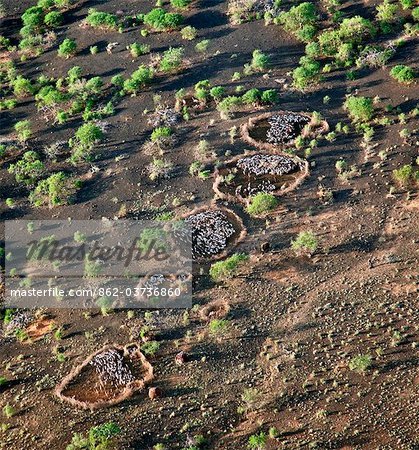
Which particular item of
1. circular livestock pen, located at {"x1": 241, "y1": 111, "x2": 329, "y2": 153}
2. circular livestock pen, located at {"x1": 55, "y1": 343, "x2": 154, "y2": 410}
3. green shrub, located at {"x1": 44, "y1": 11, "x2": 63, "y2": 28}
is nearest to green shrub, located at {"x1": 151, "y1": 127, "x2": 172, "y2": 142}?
circular livestock pen, located at {"x1": 241, "y1": 111, "x2": 329, "y2": 153}

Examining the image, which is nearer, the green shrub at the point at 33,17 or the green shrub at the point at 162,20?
the green shrub at the point at 162,20

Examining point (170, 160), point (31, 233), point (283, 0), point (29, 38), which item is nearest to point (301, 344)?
point (170, 160)

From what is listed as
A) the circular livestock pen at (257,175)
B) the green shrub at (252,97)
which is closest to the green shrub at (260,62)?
the green shrub at (252,97)

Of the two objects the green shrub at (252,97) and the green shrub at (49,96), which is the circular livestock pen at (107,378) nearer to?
the green shrub at (252,97)

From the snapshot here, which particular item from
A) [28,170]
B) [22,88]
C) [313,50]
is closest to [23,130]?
[28,170]

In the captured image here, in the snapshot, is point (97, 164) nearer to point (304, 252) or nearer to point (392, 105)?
point (304, 252)

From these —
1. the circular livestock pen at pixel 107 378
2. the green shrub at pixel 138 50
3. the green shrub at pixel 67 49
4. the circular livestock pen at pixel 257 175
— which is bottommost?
the circular livestock pen at pixel 107 378

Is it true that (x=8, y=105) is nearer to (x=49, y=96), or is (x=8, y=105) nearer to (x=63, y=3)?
(x=49, y=96)
